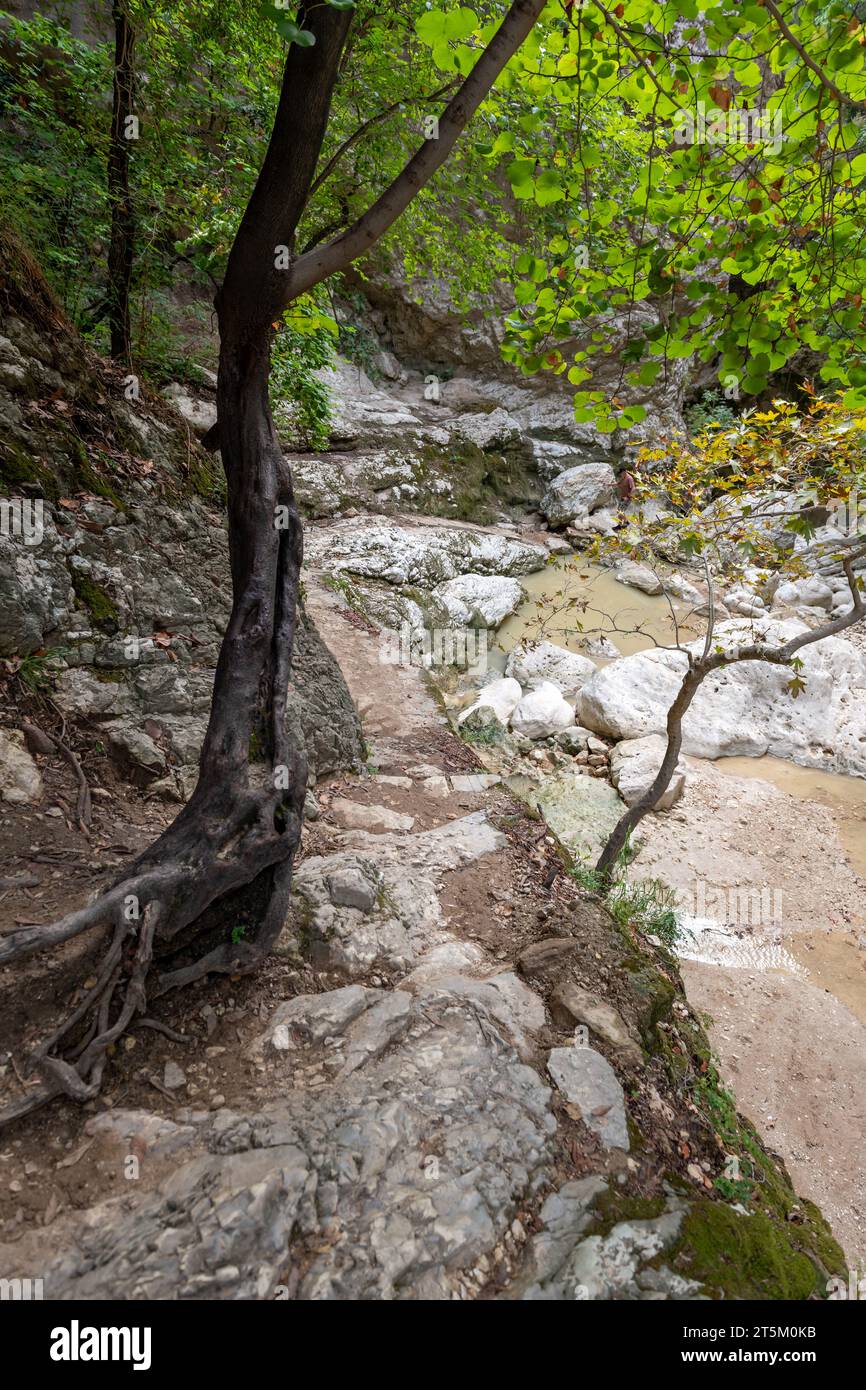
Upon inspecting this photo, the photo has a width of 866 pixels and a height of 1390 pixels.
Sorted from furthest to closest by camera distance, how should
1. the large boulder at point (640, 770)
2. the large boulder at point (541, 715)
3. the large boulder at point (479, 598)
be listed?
the large boulder at point (479, 598) → the large boulder at point (541, 715) → the large boulder at point (640, 770)

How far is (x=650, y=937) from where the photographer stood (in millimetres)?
5234

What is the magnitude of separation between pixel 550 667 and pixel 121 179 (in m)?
8.80

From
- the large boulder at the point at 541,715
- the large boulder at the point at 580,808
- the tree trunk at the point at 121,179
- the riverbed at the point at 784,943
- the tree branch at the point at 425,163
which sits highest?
the tree trunk at the point at 121,179

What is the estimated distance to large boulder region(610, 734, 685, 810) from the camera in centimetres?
820

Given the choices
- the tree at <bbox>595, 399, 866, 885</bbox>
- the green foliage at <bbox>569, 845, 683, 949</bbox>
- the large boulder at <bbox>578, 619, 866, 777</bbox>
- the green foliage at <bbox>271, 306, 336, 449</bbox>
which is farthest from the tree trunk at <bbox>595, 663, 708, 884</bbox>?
the green foliage at <bbox>271, 306, 336, 449</bbox>

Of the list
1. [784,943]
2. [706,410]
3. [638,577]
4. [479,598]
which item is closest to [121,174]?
[479,598]

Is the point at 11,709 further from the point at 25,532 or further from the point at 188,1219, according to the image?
the point at 188,1219

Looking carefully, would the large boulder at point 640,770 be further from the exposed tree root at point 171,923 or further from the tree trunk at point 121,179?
the tree trunk at point 121,179

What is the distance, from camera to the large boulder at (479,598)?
1221 cm

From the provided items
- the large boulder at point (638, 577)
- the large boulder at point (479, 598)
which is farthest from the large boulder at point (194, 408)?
the large boulder at point (638, 577)

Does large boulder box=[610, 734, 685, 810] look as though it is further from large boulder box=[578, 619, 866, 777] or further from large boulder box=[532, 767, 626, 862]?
large boulder box=[578, 619, 866, 777]

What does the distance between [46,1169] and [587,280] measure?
12.8ft

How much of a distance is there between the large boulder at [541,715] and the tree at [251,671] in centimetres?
656

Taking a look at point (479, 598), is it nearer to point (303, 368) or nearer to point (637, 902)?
point (303, 368)
